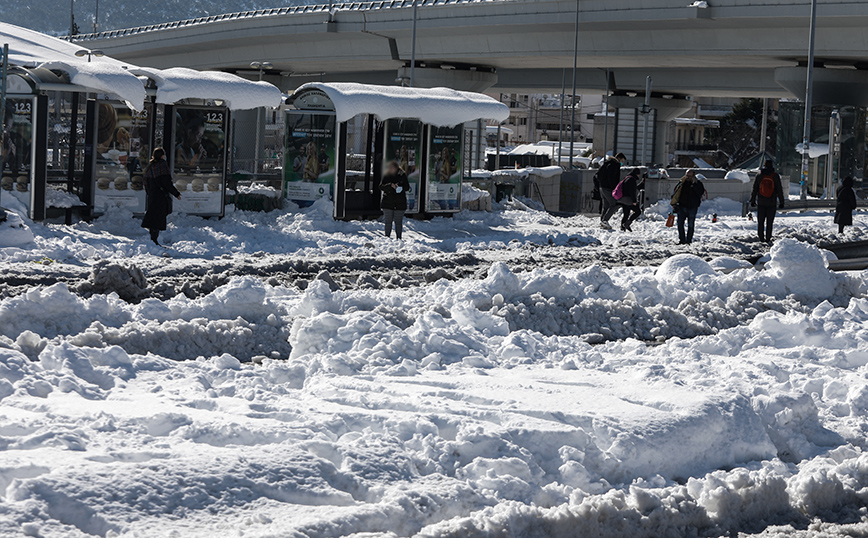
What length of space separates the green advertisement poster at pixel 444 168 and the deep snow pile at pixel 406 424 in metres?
13.1

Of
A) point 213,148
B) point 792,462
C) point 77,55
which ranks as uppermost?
point 77,55

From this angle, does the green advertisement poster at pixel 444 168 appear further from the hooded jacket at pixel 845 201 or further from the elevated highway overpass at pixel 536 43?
the elevated highway overpass at pixel 536 43

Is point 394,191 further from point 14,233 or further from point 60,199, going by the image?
point 14,233

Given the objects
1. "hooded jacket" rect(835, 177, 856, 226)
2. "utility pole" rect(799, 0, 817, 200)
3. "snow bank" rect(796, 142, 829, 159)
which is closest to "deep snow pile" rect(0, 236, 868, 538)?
"hooded jacket" rect(835, 177, 856, 226)

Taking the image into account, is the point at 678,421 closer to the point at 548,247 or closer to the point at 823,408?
the point at 823,408

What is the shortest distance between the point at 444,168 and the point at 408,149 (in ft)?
3.92

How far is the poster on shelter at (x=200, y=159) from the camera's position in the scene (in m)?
20.6

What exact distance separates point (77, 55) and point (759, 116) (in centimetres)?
8334

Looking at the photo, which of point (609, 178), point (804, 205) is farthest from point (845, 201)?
point (804, 205)

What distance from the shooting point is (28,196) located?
18.2 metres

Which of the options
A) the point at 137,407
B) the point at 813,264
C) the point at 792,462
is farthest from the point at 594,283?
the point at 137,407

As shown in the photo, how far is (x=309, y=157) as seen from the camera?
73.4ft

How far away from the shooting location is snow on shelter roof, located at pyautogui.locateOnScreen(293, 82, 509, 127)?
840 inches

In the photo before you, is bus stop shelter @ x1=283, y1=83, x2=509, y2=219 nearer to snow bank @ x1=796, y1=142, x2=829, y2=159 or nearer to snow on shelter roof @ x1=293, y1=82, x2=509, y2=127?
snow on shelter roof @ x1=293, y1=82, x2=509, y2=127
